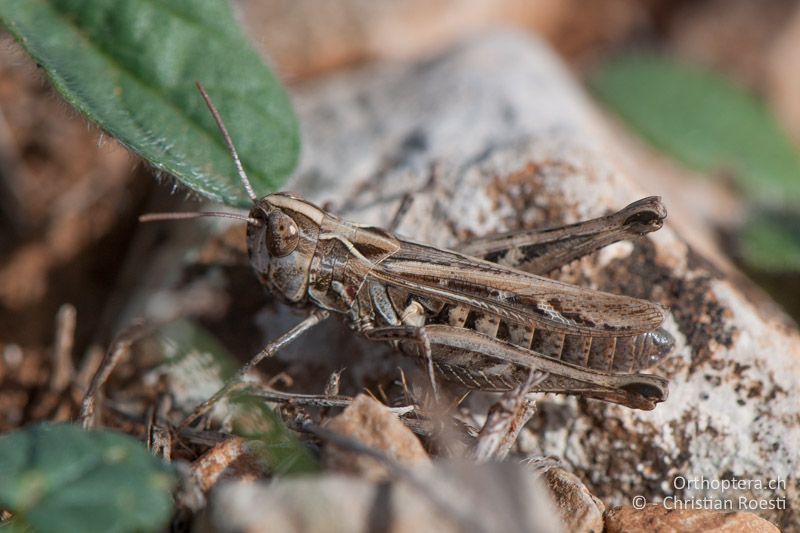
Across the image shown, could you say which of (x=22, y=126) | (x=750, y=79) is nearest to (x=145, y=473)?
(x=22, y=126)

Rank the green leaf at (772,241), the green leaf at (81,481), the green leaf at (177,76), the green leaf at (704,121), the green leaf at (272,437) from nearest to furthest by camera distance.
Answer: the green leaf at (81,481) < the green leaf at (272,437) < the green leaf at (177,76) < the green leaf at (772,241) < the green leaf at (704,121)

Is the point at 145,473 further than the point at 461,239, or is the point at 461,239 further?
the point at 461,239

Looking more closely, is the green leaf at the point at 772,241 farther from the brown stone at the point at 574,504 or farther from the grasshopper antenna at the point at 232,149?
the grasshopper antenna at the point at 232,149

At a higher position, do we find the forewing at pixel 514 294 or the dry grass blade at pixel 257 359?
the forewing at pixel 514 294

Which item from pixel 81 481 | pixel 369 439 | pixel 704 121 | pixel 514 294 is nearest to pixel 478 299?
pixel 514 294

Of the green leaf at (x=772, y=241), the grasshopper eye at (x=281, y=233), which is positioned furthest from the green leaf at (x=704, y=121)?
the grasshopper eye at (x=281, y=233)

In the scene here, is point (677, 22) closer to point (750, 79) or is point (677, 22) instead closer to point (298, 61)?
point (750, 79)
